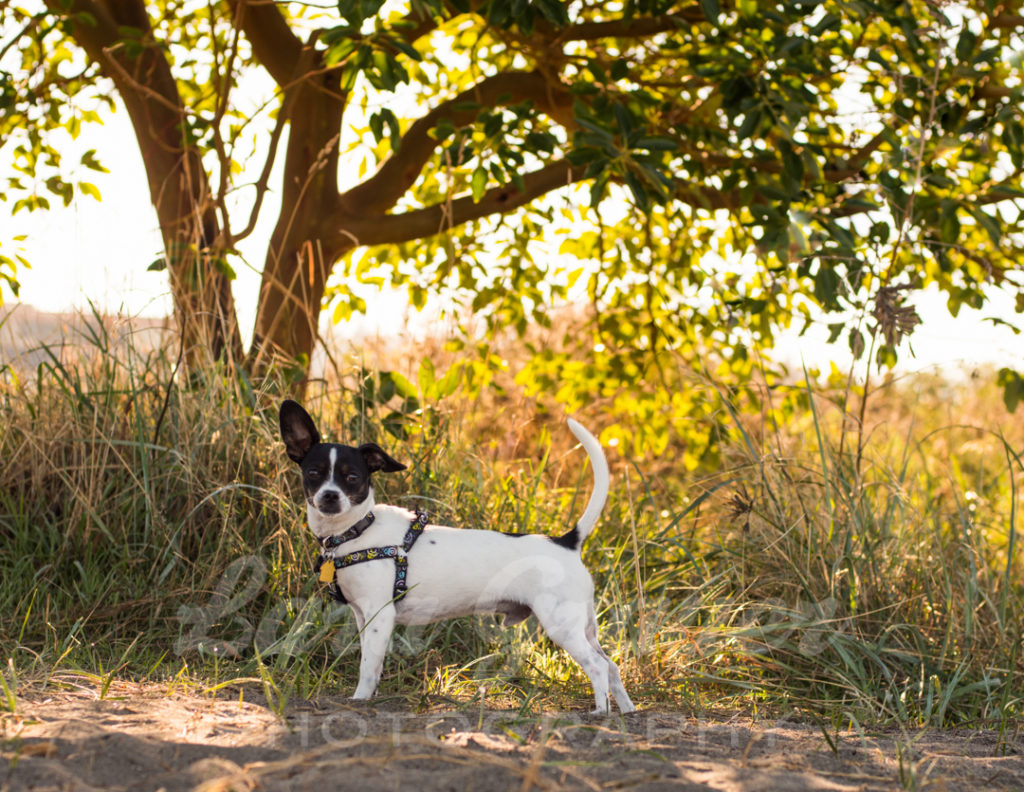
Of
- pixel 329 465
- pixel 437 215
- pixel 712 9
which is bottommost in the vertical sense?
pixel 329 465

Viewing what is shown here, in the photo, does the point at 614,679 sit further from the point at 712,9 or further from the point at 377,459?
the point at 712,9

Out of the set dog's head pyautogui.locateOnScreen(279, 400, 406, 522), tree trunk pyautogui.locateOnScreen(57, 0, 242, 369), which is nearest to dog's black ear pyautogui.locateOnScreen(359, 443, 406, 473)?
dog's head pyautogui.locateOnScreen(279, 400, 406, 522)

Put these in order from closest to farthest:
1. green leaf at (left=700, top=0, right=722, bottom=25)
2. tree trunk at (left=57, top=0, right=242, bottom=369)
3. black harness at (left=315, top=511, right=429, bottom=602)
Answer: black harness at (left=315, top=511, right=429, bottom=602), green leaf at (left=700, top=0, right=722, bottom=25), tree trunk at (left=57, top=0, right=242, bottom=369)

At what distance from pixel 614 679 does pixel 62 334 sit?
2901mm

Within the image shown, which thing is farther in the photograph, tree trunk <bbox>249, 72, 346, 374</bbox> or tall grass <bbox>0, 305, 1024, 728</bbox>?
tree trunk <bbox>249, 72, 346, 374</bbox>

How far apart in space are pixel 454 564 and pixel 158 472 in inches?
62.3

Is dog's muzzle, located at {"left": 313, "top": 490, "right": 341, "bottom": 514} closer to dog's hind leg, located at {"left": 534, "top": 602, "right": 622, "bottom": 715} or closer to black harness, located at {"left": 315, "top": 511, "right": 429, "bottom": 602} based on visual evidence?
black harness, located at {"left": 315, "top": 511, "right": 429, "bottom": 602}

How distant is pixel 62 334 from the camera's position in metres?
4.11

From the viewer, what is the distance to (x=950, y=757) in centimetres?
233


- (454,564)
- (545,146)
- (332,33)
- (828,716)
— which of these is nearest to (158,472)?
(454,564)

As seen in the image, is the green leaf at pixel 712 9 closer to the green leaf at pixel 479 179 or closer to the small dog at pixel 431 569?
the green leaf at pixel 479 179

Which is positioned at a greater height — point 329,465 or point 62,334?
point 62,334

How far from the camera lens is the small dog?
8.91 feet

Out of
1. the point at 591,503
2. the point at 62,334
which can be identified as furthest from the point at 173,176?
the point at 591,503
